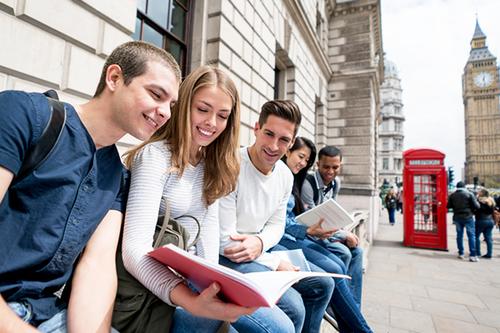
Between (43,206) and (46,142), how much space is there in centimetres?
24

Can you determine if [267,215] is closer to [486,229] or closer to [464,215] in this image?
[464,215]

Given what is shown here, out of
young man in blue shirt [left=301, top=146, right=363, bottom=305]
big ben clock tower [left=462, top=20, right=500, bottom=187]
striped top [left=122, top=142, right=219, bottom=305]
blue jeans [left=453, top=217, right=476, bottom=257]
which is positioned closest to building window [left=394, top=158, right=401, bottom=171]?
big ben clock tower [left=462, top=20, right=500, bottom=187]

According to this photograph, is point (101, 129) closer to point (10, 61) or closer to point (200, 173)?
point (200, 173)

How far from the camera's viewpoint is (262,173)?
2.34 metres

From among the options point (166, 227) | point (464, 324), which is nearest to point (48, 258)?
point (166, 227)

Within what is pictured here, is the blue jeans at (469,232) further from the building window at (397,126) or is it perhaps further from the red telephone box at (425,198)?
the building window at (397,126)

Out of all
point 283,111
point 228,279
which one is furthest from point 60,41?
point 228,279

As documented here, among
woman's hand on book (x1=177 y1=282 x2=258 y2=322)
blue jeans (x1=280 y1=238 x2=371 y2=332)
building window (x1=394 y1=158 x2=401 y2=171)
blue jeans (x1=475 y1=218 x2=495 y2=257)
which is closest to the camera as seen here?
woman's hand on book (x1=177 y1=282 x2=258 y2=322)

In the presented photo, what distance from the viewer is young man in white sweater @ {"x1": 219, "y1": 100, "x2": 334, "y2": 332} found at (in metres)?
1.91

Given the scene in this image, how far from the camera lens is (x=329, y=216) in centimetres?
273

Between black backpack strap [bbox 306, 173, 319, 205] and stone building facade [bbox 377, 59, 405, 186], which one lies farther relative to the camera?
stone building facade [bbox 377, 59, 405, 186]

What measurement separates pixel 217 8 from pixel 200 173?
4655 mm

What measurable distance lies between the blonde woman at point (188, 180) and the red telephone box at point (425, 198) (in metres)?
8.89

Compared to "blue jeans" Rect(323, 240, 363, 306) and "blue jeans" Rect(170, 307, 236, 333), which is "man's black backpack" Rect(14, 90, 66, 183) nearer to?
"blue jeans" Rect(170, 307, 236, 333)
